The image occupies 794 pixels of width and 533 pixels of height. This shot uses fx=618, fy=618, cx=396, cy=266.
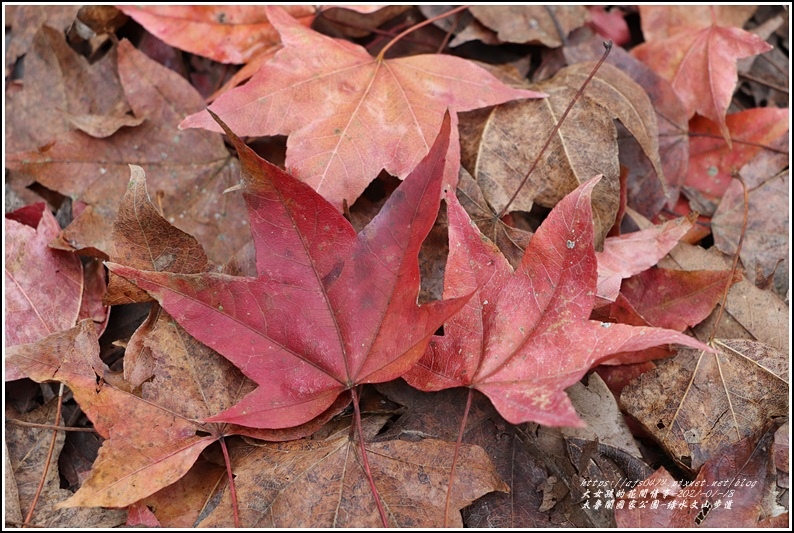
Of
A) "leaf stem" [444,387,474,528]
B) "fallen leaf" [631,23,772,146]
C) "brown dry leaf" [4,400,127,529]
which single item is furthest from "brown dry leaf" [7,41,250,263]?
"fallen leaf" [631,23,772,146]

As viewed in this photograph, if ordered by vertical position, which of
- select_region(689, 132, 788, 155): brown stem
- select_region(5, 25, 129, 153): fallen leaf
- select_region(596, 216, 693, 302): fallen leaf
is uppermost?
select_region(5, 25, 129, 153): fallen leaf

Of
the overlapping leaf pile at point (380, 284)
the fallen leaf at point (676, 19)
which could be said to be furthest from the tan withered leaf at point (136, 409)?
the fallen leaf at point (676, 19)

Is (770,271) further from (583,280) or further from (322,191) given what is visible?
(322,191)

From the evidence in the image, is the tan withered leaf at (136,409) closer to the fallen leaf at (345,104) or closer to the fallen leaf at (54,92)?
the fallen leaf at (345,104)

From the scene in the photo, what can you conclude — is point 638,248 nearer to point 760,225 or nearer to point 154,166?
point 760,225

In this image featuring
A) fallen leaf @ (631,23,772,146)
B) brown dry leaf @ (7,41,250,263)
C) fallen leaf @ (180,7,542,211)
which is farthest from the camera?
fallen leaf @ (631,23,772,146)

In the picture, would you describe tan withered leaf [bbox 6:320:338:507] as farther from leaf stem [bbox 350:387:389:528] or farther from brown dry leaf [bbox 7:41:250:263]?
brown dry leaf [bbox 7:41:250:263]

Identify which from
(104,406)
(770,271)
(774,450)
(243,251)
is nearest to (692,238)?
(770,271)

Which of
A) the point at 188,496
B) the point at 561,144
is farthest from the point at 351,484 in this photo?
the point at 561,144
